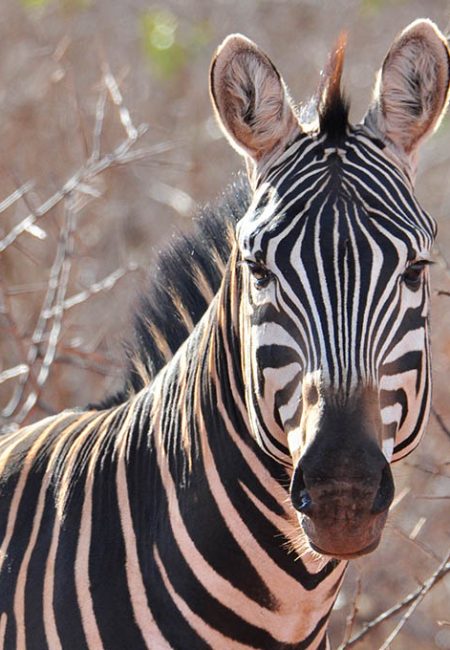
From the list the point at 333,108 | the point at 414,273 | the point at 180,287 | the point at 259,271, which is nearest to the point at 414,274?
the point at 414,273

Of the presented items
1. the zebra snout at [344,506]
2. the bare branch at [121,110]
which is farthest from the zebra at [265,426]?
the bare branch at [121,110]

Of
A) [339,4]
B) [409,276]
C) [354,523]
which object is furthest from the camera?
[339,4]

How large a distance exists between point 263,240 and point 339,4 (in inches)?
517

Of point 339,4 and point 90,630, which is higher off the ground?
point 339,4

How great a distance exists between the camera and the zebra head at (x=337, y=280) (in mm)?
3145

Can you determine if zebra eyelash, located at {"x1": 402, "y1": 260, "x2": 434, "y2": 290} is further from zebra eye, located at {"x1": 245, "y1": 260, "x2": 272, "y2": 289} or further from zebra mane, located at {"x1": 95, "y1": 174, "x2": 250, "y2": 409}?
zebra mane, located at {"x1": 95, "y1": 174, "x2": 250, "y2": 409}

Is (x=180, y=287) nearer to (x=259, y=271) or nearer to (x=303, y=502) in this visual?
(x=259, y=271)

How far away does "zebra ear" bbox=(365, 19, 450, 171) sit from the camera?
3.73 metres

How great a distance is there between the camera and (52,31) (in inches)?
565

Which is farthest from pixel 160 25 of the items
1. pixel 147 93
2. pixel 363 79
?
pixel 363 79

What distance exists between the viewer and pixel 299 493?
3.15 metres

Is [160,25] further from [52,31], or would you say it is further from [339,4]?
[339,4]

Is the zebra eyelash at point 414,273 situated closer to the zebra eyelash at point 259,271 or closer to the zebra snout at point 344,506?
the zebra eyelash at point 259,271

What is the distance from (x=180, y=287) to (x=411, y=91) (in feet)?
3.76
